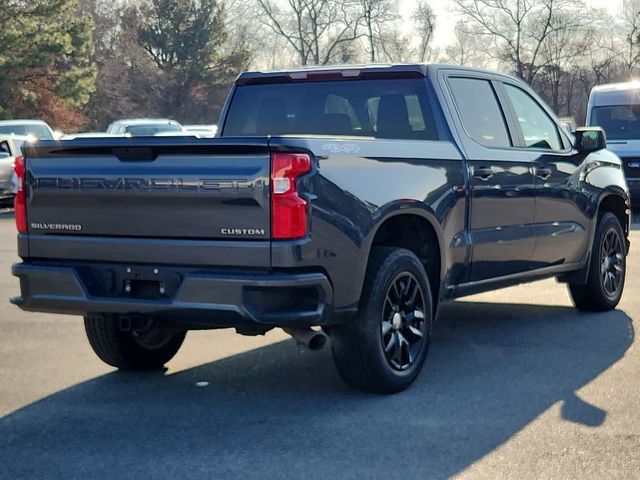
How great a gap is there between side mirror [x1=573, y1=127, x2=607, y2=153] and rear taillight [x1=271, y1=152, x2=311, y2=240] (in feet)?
12.0

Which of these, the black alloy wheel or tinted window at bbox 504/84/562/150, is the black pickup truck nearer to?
the black alloy wheel

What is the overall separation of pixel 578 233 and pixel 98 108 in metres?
53.8

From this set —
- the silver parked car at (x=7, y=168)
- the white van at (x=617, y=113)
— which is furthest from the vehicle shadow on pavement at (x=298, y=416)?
the silver parked car at (x=7, y=168)

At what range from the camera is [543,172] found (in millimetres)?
8148

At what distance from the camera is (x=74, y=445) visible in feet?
17.8

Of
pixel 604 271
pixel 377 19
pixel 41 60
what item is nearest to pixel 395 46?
pixel 377 19

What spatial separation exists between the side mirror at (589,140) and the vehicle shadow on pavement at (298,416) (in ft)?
4.90

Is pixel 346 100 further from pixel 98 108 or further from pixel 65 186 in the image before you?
pixel 98 108

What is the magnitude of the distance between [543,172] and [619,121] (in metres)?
13.5

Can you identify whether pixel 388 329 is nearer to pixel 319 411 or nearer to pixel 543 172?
pixel 319 411

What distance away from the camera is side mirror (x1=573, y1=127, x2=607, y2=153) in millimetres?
8648

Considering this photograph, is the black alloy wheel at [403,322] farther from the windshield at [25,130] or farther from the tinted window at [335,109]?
the windshield at [25,130]

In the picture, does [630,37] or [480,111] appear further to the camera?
[630,37]

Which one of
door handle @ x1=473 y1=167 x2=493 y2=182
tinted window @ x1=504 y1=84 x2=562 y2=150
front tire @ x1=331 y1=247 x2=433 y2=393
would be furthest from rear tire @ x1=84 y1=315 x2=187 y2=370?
tinted window @ x1=504 y1=84 x2=562 y2=150
